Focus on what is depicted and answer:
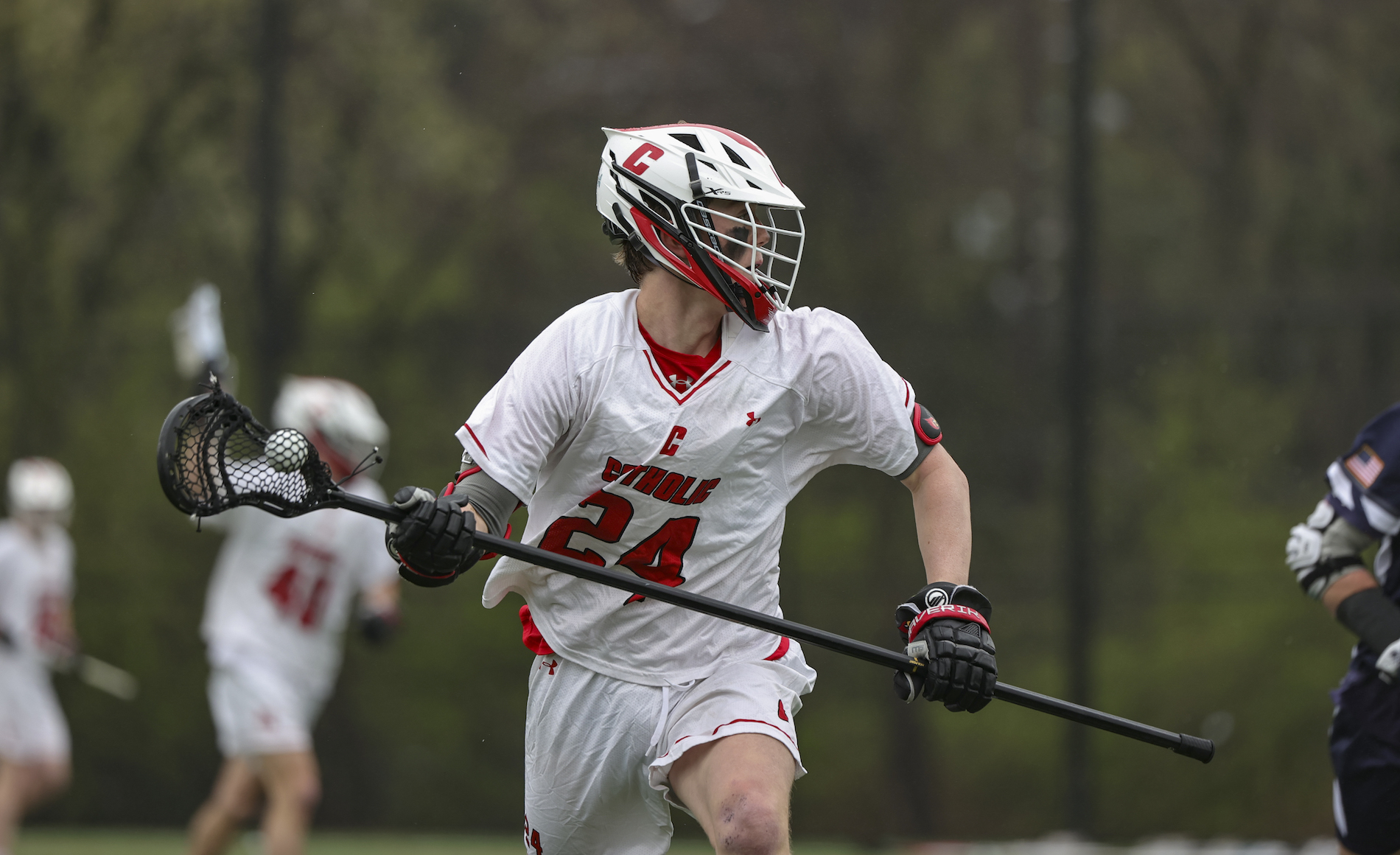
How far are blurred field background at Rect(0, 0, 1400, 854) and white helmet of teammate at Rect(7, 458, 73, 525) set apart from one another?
0.27 meters

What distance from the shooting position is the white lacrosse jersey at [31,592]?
7.91m

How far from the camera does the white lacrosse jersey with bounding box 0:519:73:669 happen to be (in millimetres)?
7906

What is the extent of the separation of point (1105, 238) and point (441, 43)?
12.5 feet

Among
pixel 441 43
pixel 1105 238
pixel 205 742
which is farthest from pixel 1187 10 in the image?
pixel 205 742

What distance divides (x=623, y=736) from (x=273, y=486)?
0.91 meters

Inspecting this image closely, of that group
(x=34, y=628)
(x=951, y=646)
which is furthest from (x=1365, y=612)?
(x=34, y=628)

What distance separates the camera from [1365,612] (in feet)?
12.2

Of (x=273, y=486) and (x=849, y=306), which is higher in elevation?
(x=849, y=306)

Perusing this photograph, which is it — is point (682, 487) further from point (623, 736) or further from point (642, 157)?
point (642, 157)

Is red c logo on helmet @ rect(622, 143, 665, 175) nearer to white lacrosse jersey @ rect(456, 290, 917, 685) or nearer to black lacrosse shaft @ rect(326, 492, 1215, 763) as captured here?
white lacrosse jersey @ rect(456, 290, 917, 685)

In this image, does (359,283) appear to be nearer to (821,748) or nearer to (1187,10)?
(821,748)

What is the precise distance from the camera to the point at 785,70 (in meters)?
8.27

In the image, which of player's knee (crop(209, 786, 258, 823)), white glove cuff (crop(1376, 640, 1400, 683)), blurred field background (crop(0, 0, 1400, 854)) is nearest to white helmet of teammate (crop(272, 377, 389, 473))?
player's knee (crop(209, 786, 258, 823))

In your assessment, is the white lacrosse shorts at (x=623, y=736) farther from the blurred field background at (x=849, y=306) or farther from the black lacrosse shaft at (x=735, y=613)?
the blurred field background at (x=849, y=306)
